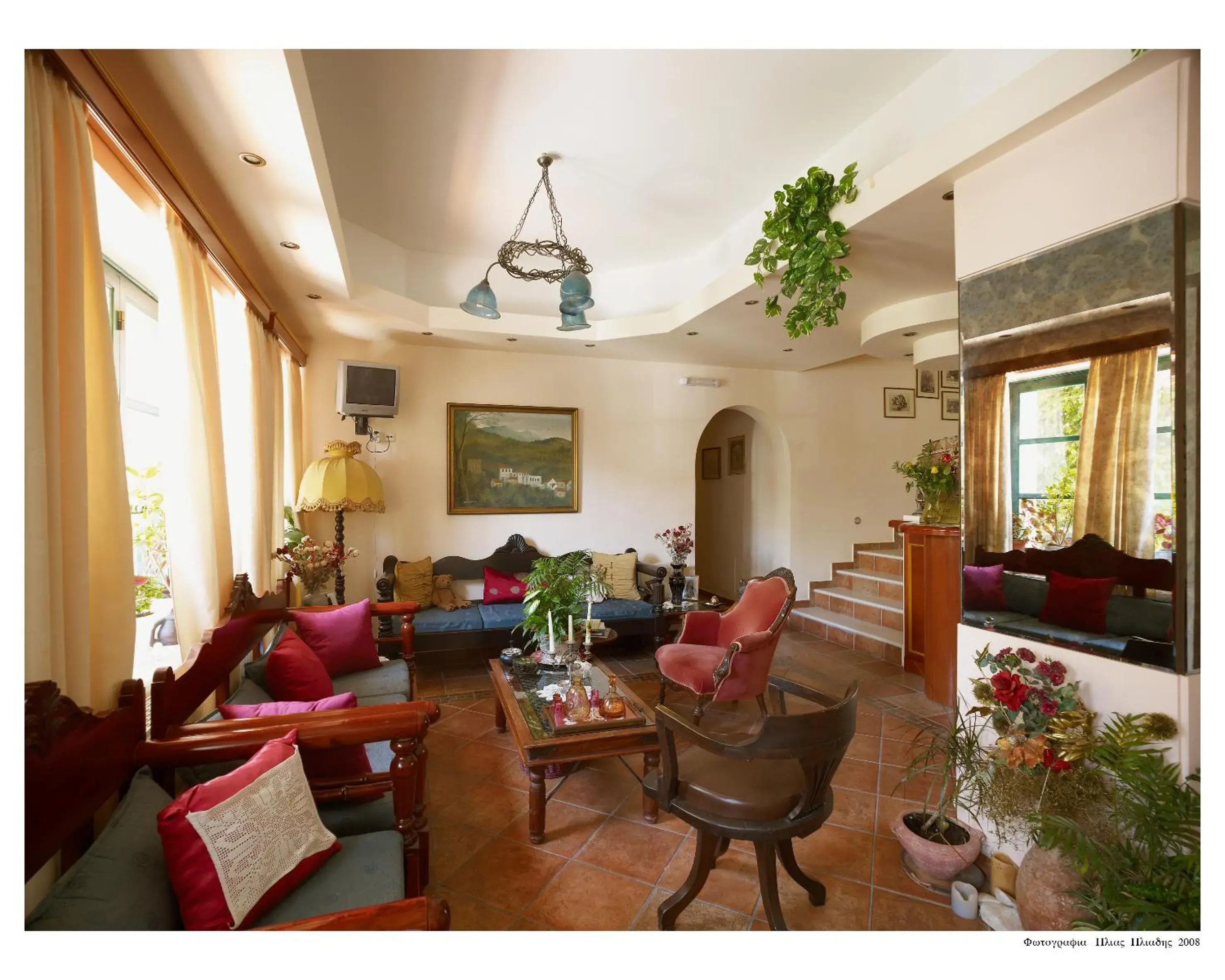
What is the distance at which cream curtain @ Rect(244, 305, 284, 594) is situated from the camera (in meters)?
3.10

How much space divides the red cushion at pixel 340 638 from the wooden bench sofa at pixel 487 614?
1.48 feet

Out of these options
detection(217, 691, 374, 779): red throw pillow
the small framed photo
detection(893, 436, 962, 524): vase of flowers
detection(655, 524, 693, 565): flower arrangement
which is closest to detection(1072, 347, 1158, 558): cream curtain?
detection(893, 436, 962, 524): vase of flowers

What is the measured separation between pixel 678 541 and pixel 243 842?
4.70m

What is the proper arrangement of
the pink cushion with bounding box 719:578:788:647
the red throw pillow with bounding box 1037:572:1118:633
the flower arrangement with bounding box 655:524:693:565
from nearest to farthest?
the red throw pillow with bounding box 1037:572:1118:633 → the pink cushion with bounding box 719:578:788:647 → the flower arrangement with bounding box 655:524:693:565

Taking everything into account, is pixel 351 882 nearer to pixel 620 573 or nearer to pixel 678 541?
pixel 620 573

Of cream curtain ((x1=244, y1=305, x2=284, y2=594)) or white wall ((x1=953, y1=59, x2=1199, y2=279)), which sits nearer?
white wall ((x1=953, y1=59, x2=1199, y2=279))

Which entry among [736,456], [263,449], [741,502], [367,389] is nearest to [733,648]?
[263,449]

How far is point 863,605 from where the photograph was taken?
5.42 metres

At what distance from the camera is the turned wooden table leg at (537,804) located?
7.40ft

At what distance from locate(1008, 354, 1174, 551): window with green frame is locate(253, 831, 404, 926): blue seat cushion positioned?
2.38 metres

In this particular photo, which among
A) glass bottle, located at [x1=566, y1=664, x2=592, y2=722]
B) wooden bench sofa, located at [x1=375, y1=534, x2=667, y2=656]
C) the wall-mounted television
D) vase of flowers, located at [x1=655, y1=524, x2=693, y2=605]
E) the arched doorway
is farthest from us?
the arched doorway

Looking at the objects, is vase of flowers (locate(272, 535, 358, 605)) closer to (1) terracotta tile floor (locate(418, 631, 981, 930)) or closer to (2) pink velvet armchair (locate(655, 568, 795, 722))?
(1) terracotta tile floor (locate(418, 631, 981, 930))

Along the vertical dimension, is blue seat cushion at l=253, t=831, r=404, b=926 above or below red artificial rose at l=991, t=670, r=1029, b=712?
below
